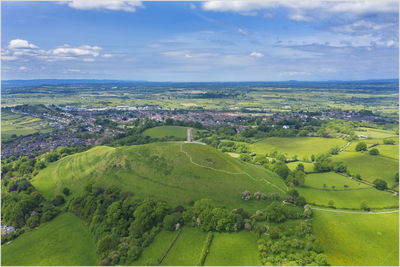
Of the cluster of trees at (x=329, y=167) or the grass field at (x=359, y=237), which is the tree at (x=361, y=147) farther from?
the grass field at (x=359, y=237)

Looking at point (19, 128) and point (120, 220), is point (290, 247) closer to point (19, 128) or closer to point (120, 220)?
point (120, 220)

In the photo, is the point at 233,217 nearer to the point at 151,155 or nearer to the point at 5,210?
the point at 151,155

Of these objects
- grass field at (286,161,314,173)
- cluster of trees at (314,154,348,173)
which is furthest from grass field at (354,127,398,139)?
grass field at (286,161,314,173)

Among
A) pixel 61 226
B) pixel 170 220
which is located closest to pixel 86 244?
pixel 61 226


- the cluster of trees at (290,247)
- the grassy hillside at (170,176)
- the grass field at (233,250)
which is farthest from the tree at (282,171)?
the grass field at (233,250)

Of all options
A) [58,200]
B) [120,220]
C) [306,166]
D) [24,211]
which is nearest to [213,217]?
[120,220]

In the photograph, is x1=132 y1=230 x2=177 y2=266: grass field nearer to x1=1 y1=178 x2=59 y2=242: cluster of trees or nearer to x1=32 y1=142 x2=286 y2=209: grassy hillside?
x1=32 y1=142 x2=286 y2=209: grassy hillside
